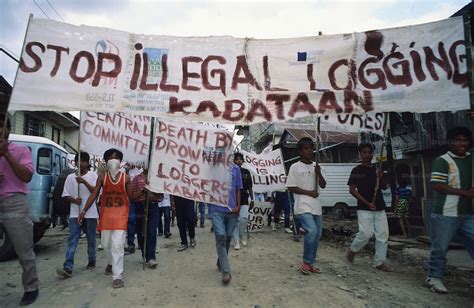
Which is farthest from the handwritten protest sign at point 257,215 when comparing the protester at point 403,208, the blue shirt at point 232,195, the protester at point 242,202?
the protester at point 403,208

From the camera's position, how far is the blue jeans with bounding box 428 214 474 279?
13.2ft

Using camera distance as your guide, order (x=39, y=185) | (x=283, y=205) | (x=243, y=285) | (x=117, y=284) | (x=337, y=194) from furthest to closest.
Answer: (x=337, y=194) < (x=283, y=205) < (x=39, y=185) < (x=243, y=285) < (x=117, y=284)

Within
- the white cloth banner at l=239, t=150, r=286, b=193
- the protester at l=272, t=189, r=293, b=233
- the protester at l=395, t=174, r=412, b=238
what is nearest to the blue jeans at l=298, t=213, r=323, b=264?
the white cloth banner at l=239, t=150, r=286, b=193

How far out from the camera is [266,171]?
9.70m

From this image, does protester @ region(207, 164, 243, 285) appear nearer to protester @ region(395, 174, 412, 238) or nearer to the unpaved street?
the unpaved street

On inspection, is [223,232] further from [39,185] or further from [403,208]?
[403,208]

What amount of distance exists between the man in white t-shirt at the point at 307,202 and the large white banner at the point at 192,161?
43.8 inches

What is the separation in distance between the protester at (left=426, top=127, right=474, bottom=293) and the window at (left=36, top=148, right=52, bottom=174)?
24.2 feet

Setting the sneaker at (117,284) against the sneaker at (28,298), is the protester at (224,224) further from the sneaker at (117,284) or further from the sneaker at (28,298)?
the sneaker at (28,298)

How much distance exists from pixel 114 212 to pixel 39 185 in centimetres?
338

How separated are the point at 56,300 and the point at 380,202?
478 centimetres

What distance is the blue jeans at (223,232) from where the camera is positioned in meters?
4.55

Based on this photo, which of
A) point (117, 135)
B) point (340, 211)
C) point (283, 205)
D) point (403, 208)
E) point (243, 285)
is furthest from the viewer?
point (340, 211)

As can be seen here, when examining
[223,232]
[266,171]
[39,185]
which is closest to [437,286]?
[223,232]
